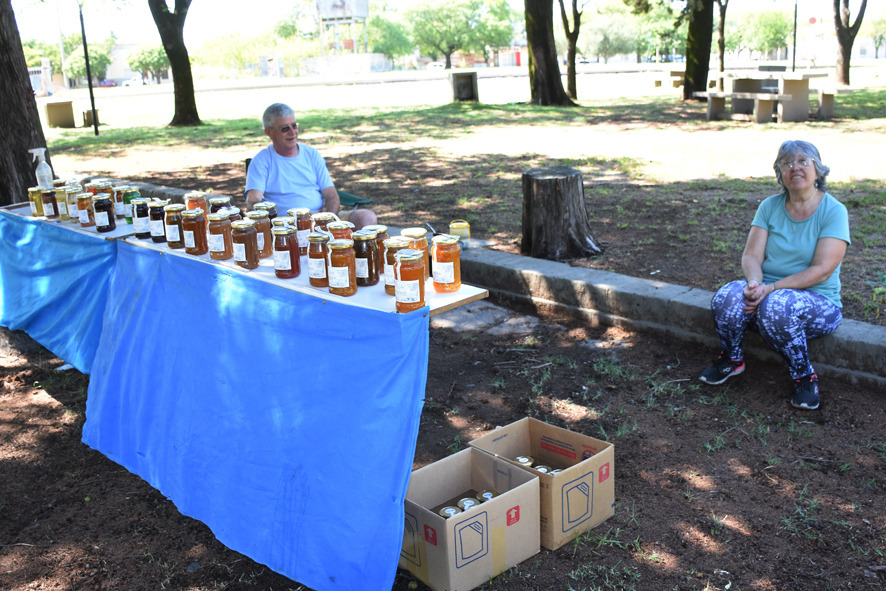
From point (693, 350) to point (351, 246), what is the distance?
246 cm

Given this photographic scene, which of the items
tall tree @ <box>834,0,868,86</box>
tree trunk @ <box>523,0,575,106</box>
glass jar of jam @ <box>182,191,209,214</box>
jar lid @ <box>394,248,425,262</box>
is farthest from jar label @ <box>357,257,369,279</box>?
tall tree @ <box>834,0,868,86</box>

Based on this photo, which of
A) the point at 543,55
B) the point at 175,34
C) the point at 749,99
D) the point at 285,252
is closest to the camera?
the point at 285,252

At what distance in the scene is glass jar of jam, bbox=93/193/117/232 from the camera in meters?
3.90

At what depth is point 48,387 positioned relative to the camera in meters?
4.45

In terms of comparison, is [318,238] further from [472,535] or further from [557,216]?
[557,216]

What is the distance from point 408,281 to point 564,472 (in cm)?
88

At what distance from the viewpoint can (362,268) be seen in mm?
2896

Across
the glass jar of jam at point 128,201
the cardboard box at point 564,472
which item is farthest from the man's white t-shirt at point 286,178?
the cardboard box at point 564,472

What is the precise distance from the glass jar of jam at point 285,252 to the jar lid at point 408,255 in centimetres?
55

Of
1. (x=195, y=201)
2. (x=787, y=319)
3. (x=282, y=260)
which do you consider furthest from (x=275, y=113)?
(x=787, y=319)

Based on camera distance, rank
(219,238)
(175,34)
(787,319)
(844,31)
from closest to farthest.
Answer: (219,238) → (787,319) → (175,34) → (844,31)

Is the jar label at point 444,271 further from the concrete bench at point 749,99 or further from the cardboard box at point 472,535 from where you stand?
the concrete bench at point 749,99

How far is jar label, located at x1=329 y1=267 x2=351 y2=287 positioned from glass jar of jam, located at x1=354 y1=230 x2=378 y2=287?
0.12 m

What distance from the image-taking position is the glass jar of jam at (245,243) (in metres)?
3.08
